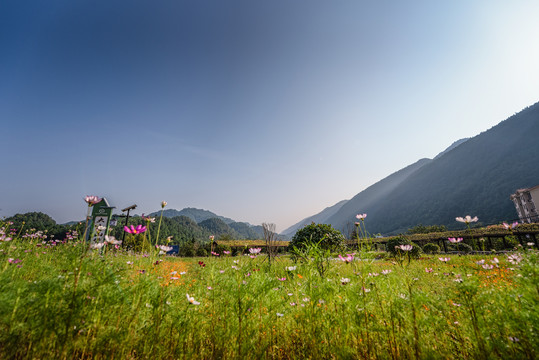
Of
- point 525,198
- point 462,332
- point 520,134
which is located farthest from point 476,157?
point 462,332

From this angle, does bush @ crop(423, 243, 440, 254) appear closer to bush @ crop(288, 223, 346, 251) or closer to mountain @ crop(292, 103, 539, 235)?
bush @ crop(288, 223, 346, 251)

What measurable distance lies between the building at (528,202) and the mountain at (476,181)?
1316 centimetres

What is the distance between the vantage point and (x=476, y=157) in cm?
9969

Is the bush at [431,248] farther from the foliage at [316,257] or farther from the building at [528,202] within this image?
the building at [528,202]

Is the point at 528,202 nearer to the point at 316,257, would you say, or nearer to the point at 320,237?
the point at 320,237

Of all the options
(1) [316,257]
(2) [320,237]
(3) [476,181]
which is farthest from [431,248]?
(3) [476,181]

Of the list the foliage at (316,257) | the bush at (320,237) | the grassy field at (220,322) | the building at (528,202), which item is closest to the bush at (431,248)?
the bush at (320,237)

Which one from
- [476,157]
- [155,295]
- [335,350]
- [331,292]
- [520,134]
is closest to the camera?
[335,350]

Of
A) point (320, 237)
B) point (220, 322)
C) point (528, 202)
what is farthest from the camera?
point (528, 202)

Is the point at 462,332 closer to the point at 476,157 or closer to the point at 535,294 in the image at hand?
the point at 535,294

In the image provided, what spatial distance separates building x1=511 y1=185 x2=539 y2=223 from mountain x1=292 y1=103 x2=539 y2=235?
1316cm

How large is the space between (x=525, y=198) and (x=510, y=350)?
65335 millimetres

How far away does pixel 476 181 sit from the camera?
85.7m

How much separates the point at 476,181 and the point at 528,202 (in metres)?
53.0
